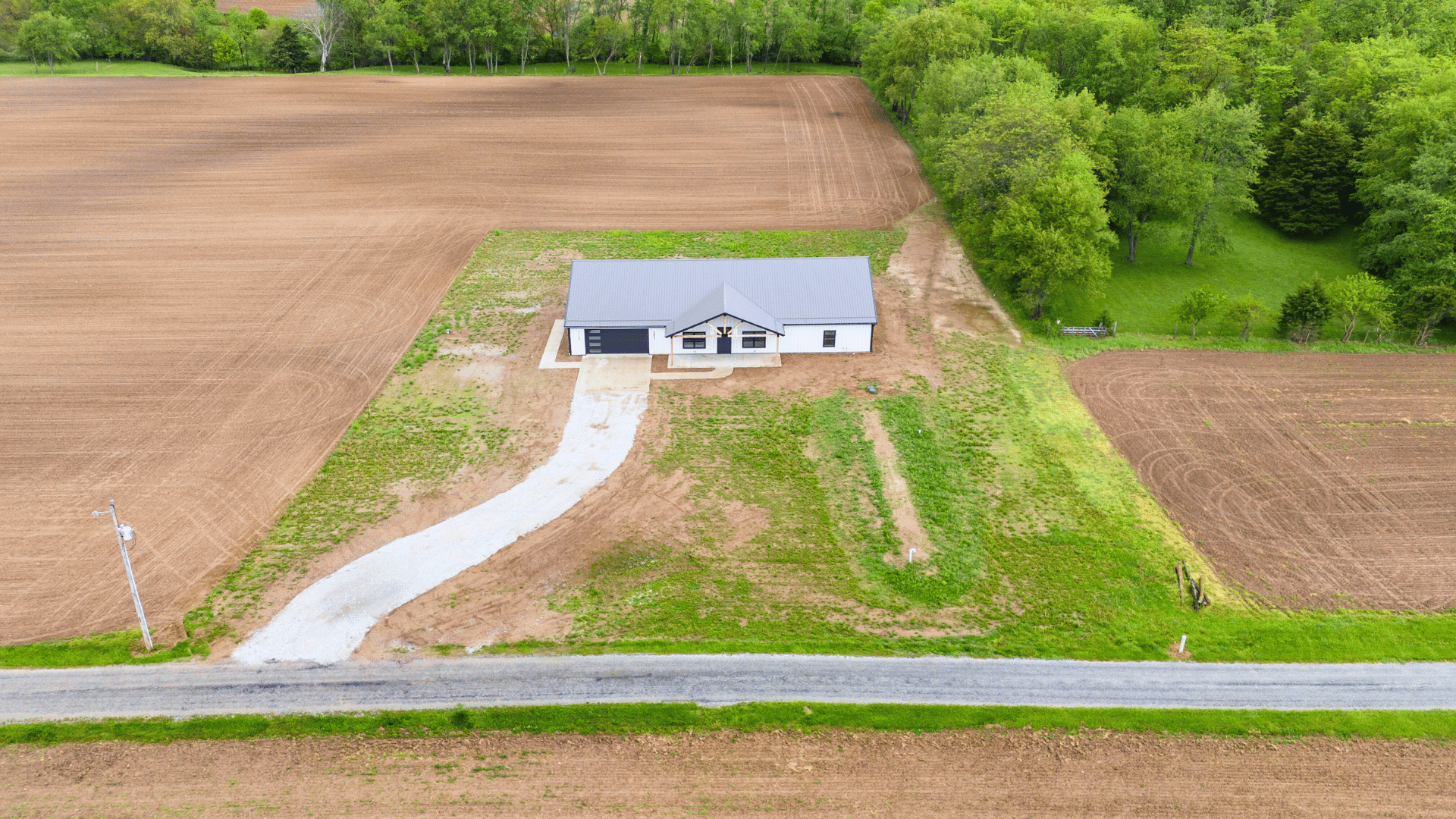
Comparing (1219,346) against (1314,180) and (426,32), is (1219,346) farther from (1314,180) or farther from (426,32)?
(426,32)

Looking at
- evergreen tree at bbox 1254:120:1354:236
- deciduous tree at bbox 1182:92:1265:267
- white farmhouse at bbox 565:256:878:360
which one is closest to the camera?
white farmhouse at bbox 565:256:878:360

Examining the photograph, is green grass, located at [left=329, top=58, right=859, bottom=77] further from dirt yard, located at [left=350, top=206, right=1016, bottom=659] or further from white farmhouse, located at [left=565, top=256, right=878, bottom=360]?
white farmhouse, located at [left=565, top=256, right=878, bottom=360]

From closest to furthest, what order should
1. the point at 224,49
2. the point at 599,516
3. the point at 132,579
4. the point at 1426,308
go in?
the point at 132,579, the point at 599,516, the point at 1426,308, the point at 224,49

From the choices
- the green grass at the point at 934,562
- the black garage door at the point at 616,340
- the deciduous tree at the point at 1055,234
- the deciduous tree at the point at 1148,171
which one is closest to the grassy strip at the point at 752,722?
the green grass at the point at 934,562

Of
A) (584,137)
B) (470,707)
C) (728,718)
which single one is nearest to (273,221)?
(584,137)

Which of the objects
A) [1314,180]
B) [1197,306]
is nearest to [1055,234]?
[1197,306]

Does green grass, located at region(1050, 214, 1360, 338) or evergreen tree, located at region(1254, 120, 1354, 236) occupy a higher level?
evergreen tree, located at region(1254, 120, 1354, 236)

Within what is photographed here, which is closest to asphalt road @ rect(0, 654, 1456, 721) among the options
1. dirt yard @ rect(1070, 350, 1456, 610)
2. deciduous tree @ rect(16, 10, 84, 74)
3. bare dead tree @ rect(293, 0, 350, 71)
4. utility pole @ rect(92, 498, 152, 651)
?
utility pole @ rect(92, 498, 152, 651)
